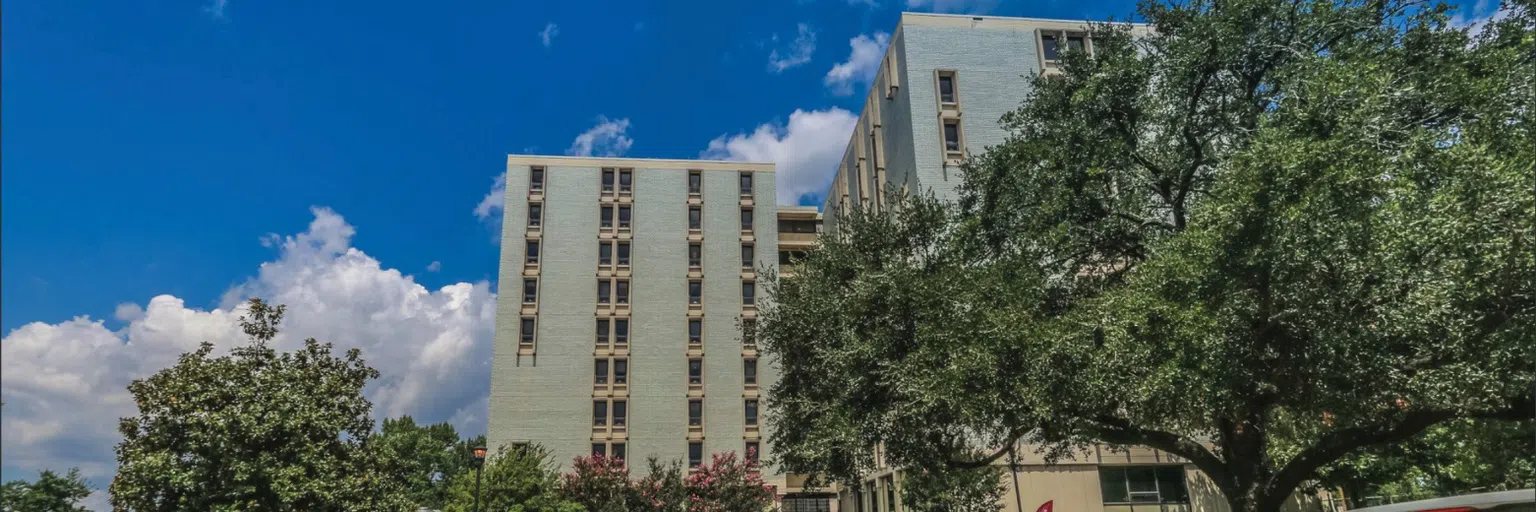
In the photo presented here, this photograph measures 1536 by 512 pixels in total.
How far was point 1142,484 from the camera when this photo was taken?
34844 mm

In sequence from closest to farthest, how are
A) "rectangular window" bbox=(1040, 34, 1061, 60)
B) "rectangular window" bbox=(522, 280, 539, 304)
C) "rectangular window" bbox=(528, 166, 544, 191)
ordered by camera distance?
"rectangular window" bbox=(1040, 34, 1061, 60) → "rectangular window" bbox=(522, 280, 539, 304) → "rectangular window" bbox=(528, 166, 544, 191)

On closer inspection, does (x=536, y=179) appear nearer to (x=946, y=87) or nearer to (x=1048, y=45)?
(x=946, y=87)

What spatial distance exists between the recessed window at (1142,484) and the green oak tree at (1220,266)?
1238 centimetres

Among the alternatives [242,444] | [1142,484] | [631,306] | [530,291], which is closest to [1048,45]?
[1142,484]

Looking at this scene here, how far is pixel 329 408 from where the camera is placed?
20.4m

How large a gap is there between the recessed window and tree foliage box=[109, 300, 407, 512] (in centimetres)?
2709

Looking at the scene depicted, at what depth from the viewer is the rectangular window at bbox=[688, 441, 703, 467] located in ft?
171

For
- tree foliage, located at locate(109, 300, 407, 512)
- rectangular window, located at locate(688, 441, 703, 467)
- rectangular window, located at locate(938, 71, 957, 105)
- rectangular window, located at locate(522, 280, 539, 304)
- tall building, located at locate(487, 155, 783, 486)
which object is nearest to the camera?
tree foliage, located at locate(109, 300, 407, 512)

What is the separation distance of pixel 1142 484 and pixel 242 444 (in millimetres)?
31927

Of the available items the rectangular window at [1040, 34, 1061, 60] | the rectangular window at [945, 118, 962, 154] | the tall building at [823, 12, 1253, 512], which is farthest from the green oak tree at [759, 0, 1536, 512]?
the rectangular window at [1040, 34, 1061, 60]

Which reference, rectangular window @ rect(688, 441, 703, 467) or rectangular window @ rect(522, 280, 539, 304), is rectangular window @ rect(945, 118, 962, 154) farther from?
rectangular window @ rect(522, 280, 539, 304)

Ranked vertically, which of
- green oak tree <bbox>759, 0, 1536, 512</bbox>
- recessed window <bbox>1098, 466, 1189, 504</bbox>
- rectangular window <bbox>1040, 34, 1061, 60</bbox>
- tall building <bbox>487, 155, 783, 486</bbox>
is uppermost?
rectangular window <bbox>1040, 34, 1061, 60</bbox>

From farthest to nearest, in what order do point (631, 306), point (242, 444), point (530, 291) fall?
point (631, 306)
point (530, 291)
point (242, 444)

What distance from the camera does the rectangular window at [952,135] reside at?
40594 millimetres
